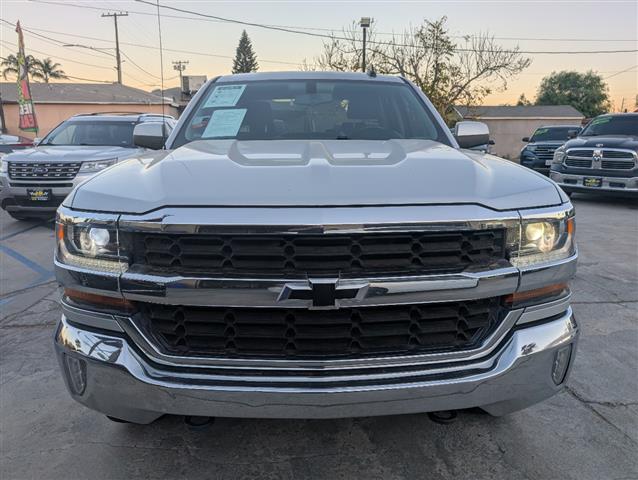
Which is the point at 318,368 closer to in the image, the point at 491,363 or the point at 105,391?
the point at 491,363

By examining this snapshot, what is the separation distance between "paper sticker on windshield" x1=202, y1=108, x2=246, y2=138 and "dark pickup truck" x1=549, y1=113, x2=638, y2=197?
29.6 ft

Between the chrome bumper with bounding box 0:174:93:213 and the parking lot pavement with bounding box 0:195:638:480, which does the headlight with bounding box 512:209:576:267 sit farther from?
the chrome bumper with bounding box 0:174:93:213

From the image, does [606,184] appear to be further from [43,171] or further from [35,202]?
[35,202]

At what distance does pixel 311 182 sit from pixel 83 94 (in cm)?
4071

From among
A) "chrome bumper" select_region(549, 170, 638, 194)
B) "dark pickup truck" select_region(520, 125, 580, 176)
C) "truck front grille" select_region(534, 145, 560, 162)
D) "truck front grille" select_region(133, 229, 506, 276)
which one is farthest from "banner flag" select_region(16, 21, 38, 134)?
"truck front grille" select_region(133, 229, 506, 276)

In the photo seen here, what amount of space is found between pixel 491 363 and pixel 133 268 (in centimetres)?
137

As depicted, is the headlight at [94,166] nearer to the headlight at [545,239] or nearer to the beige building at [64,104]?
the headlight at [545,239]

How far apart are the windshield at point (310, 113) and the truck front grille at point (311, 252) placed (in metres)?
1.49

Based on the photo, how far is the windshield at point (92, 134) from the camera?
9016mm

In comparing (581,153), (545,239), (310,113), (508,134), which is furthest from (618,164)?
(508,134)

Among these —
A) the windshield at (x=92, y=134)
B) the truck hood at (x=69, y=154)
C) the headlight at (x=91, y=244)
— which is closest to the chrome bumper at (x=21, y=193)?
the truck hood at (x=69, y=154)

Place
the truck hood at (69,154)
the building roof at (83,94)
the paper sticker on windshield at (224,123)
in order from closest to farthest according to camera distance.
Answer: the paper sticker on windshield at (224,123) < the truck hood at (69,154) < the building roof at (83,94)

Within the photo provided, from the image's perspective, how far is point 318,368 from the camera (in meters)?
1.82

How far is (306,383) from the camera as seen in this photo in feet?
5.87
